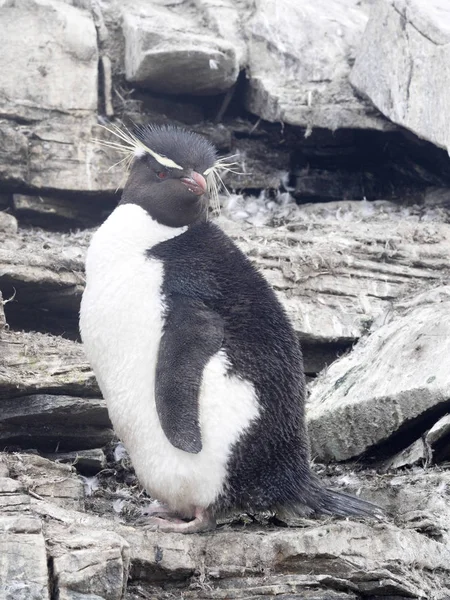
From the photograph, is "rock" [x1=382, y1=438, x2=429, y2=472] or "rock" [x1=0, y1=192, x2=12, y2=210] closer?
"rock" [x1=382, y1=438, x2=429, y2=472]

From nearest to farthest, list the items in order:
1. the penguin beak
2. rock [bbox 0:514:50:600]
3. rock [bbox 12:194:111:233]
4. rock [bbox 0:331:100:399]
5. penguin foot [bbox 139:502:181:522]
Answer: rock [bbox 0:514:50:600] → penguin foot [bbox 139:502:181:522] → the penguin beak → rock [bbox 0:331:100:399] → rock [bbox 12:194:111:233]

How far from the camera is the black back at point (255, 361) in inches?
167

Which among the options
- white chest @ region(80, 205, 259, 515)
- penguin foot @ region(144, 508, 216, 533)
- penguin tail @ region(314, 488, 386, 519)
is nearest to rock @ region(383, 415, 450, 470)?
penguin tail @ region(314, 488, 386, 519)

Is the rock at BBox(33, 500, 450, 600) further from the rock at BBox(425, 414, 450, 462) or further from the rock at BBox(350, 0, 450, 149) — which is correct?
the rock at BBox(350, 0, 450, 149)

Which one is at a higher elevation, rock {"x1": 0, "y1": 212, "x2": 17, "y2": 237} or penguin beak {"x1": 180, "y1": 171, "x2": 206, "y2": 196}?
penguin beak {"x1": 180, "y1": 171, "x2": 206, "y2": 196}

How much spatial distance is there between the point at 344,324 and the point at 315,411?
0.87 metres

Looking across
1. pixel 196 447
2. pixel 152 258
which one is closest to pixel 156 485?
pixel 196 447

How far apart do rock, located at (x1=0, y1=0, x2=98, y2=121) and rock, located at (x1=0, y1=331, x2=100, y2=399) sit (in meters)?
2.17

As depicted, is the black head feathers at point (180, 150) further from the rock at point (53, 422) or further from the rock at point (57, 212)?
the rock at point (57, 212)

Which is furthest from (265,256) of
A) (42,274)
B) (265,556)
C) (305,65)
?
(265,556)

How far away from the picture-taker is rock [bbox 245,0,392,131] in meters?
7.43

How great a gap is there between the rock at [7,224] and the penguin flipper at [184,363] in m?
2.43

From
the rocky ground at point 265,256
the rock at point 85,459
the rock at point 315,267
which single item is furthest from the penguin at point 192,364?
the rock at point 315,267

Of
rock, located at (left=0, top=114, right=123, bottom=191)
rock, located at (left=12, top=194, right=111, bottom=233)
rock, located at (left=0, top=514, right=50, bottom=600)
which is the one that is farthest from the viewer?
rock, located at (left=12, top=194, right=111, bottom=233)
